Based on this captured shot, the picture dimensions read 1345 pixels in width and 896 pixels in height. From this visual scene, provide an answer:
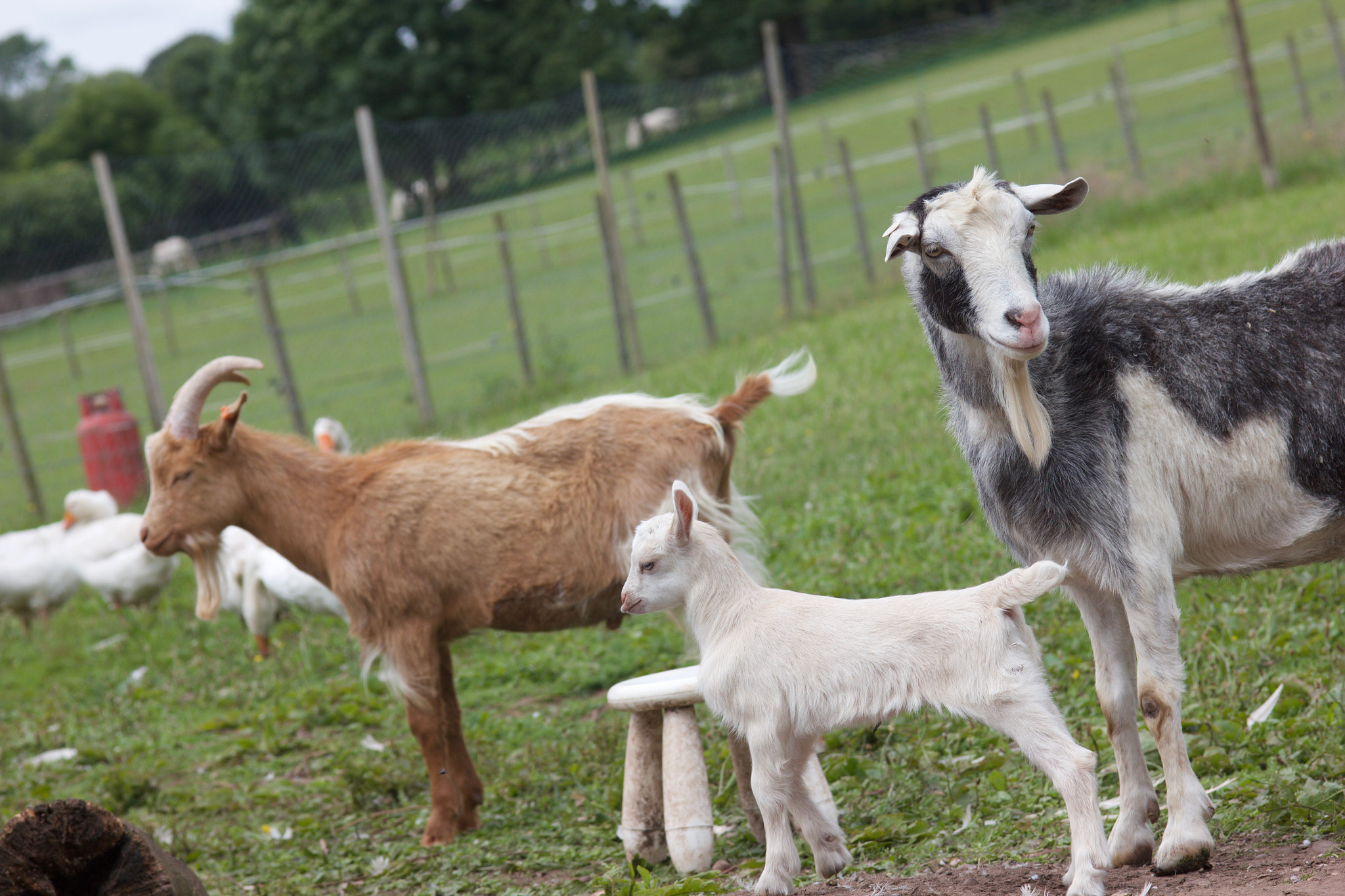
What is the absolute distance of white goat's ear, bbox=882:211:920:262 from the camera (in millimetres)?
3207

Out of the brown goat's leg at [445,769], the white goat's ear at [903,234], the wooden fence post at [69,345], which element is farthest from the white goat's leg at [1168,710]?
the wooden fence post at [69,345]

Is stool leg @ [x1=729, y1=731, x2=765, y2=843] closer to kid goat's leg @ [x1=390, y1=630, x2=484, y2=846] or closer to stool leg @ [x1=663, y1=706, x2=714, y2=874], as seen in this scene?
stool leg @ [x1=663, y1=706, x2=714, y2=874]

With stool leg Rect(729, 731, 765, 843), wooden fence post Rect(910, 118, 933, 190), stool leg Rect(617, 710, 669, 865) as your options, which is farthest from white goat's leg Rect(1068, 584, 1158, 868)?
wooden fence post Rect(910, 118, 933, 190)

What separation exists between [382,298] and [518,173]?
2922 mm

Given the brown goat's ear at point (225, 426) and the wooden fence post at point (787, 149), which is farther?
the wooden fence post at point (787, 149)

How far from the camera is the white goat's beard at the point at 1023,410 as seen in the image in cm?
323

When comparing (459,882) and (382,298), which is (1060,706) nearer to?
(459,882)

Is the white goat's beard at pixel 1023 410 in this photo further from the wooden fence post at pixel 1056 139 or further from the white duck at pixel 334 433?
the wooden fence post at pixel 1056 139

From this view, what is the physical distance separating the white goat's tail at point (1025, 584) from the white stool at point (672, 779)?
3.23 feet

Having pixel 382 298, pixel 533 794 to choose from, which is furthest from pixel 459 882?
pixel 382 298

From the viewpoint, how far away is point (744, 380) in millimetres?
4875

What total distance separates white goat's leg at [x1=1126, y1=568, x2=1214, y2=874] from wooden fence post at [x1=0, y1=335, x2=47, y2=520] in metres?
10.6

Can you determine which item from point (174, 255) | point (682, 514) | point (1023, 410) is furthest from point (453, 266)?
point (1023, 410)

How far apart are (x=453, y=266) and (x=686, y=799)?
11207mm
